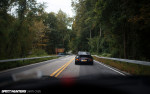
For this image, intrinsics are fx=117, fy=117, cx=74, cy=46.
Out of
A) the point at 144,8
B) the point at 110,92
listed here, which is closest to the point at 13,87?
the point at 110,92

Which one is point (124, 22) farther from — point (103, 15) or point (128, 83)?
point (128, 83)

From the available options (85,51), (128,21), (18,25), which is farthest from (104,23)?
(18,25)

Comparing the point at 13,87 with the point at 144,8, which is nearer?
the point at 13,87

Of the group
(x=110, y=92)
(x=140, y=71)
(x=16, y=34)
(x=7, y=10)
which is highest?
(x=7, y=10)

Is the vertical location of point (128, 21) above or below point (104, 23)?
below

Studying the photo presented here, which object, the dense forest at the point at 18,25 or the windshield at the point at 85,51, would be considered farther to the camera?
the dense forest at the point at 18,25

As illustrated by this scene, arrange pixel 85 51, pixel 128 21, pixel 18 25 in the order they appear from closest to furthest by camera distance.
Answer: pixel 128 21
pixel 18 25
pixel 85 51

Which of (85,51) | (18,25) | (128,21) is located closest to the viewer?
(128,21)

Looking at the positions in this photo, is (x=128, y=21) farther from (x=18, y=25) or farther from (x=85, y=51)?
(x=18, y=25)

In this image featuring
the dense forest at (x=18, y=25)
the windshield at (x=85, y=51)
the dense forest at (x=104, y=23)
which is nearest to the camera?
the windshield at (x=85, y=51)

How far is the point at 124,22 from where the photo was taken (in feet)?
49.7

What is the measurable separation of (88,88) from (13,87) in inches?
35.0

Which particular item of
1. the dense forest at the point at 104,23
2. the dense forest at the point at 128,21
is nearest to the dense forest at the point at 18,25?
the dense forest at the point at 104,23

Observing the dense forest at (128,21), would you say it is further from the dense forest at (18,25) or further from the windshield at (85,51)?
the dense forest at (18,25)
